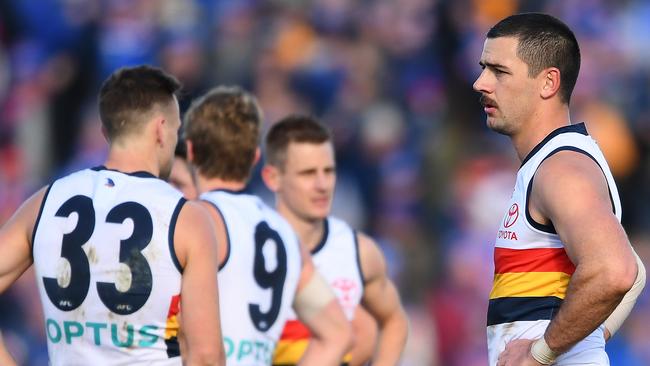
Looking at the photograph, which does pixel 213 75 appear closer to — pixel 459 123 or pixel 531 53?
pixel 459 123

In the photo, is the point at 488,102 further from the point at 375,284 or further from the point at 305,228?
the point at 375,284

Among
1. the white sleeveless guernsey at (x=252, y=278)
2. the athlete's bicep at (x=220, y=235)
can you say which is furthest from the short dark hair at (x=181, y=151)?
the athlete's bicep at (x=220, y=235)

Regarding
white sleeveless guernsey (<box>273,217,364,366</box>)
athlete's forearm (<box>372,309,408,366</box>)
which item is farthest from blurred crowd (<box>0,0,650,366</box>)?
white sleeveless guernsey (<box>273,217,364,366</box>)

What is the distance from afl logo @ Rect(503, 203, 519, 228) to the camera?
15.8 ft

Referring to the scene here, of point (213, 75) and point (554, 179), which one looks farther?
point (213, 75)

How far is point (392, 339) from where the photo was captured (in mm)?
8164

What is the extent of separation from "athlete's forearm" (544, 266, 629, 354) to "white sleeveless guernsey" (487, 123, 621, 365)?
0.24 meters

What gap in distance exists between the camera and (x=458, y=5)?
13.4 metres

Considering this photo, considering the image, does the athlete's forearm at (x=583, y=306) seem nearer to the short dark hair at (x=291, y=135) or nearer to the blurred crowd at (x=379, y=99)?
the short dark hair at (x=291, y=135)

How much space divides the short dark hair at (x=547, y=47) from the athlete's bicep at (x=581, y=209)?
0.43 metres

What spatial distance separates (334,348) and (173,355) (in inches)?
51.7

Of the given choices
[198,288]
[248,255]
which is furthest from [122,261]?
[248,255]

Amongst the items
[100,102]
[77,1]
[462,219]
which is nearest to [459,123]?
[462,219]

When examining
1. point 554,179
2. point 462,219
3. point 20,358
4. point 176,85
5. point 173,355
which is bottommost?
point 20,358
